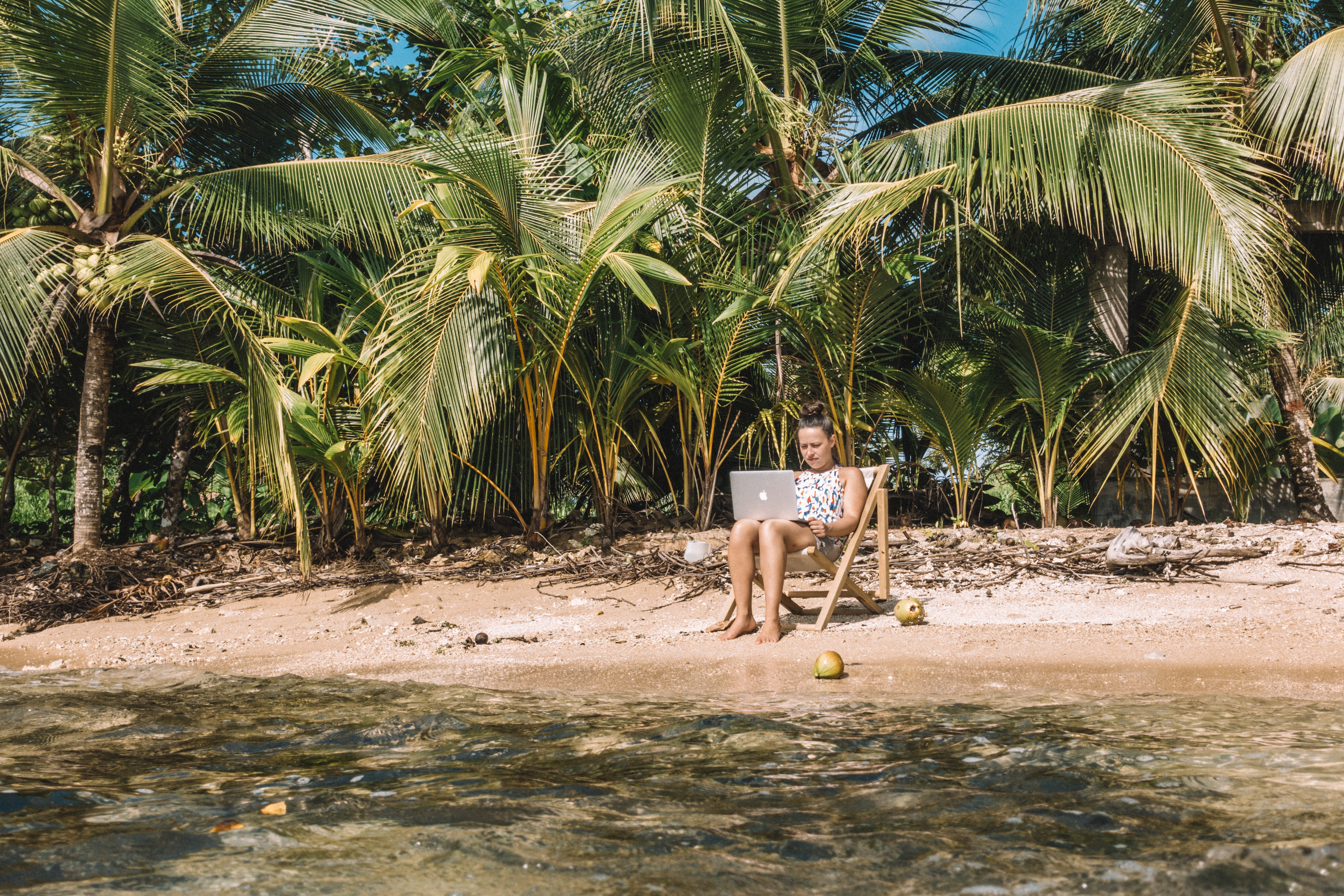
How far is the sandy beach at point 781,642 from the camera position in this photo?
13.0ft

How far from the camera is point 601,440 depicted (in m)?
7.26

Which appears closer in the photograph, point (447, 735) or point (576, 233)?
point (447, 735)

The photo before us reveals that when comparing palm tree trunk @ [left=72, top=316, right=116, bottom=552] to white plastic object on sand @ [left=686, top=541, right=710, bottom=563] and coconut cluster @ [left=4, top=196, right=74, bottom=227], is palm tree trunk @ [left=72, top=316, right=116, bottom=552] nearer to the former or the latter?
coconut cluster @ [left=4, top=196, right=74, bottom=227]

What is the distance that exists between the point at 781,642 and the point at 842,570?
492 millimetres

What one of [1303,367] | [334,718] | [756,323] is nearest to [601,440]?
[756,323]

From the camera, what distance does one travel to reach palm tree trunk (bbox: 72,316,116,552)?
25.3 ft

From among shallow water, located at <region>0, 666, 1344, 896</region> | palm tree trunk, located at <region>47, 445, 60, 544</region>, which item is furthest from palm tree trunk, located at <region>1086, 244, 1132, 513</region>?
palm tree trunk, located at <region>47, 445, 60, 544</region>

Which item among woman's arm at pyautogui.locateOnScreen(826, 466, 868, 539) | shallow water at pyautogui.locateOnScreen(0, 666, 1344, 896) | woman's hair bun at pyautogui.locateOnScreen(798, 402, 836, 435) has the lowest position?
shallow water at pyautogui.locateOnScreen(0, 666, 1344, 896)

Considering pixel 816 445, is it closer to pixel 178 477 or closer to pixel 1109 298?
pixel 1109 298

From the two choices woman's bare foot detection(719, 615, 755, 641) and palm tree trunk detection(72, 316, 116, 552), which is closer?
woman's bare foot detection(719, 615, 755, 641)

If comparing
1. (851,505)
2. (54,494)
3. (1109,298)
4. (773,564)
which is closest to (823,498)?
(851,505)

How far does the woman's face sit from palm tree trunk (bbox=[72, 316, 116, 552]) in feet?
18.5

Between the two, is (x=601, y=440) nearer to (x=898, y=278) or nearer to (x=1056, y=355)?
(x=898, y=278)

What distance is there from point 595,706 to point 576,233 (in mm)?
4083
